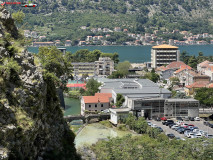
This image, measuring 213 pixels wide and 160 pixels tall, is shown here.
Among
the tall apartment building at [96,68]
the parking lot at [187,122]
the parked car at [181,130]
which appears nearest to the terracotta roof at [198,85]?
the parking lot at [187,122]

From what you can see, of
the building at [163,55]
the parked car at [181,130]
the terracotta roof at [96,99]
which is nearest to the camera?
the parked car at [181,130]

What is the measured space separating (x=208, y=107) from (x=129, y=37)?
14238cm

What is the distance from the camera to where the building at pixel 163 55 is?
68.0 m

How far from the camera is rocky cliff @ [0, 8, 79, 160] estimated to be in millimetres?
9570

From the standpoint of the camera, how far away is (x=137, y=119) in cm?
3041

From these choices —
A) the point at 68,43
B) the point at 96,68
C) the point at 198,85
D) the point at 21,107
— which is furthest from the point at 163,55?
the point at 68,43

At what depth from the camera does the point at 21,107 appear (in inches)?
405

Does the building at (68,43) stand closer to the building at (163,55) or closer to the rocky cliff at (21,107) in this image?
the building at (163,55)

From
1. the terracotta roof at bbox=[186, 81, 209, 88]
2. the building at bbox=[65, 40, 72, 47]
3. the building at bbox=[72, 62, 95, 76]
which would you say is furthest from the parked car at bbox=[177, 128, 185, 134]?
the building at bbox=[65, 40, 72, 47]

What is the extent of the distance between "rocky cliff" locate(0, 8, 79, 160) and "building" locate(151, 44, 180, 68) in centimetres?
5567

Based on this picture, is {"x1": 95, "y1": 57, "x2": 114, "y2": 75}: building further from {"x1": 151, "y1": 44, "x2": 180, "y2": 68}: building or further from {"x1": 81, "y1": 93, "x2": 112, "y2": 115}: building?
{"x1": 81, "y1": 93, "x2": 112, "y2": 115}: building

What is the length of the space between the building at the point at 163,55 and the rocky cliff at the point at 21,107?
55.7m

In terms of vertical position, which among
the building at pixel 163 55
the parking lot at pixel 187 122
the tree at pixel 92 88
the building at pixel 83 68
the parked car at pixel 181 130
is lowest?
the parking lot at pixel 187 122

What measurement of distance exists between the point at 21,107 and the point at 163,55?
5963cm
